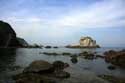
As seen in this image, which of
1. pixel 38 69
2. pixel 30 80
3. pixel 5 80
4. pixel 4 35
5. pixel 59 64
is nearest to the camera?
pixel 30 80

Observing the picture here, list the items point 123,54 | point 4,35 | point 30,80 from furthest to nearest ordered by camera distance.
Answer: point 4,35 → point 123,54 → point 30,80

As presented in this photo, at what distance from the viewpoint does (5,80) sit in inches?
1121

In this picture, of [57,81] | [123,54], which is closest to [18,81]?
[57,81]

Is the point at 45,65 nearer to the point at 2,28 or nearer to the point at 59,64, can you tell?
the point at 59,64

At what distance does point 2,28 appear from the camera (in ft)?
547

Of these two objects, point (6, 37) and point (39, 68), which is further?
point (6, 37)

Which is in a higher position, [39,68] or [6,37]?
[6,37]

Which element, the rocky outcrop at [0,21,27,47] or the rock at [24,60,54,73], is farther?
the rocky outcrop at [0,21,27,47]

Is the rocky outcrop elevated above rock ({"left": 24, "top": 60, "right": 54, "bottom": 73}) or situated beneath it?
elevated above

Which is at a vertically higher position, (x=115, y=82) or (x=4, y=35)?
(x=4, y=35)

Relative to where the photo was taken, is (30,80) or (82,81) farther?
(82,81)

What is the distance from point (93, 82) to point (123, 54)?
34.6 meters

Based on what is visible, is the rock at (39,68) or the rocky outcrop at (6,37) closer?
the rock at (39,68)

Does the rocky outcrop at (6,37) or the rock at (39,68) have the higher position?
the rocky outcrop at (6,37)
